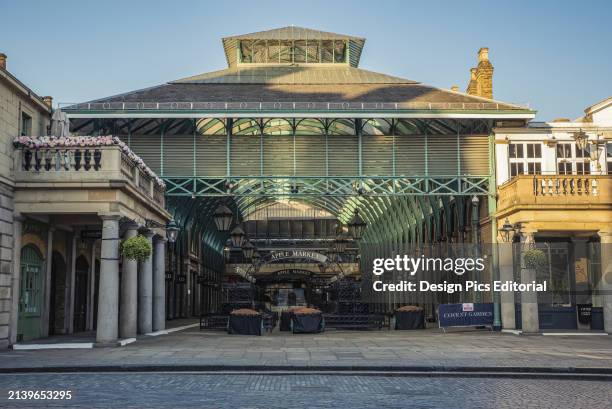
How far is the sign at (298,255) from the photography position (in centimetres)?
6197

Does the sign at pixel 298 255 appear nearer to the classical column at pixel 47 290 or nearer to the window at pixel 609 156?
the window at pixel 609 156

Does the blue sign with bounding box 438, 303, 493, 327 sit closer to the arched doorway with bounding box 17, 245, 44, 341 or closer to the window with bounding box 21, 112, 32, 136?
the arched doorway with bounding box 17, 245, 44, 341

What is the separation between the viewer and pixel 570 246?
34250 millimetres

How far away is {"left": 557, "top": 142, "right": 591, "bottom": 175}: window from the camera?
3291 cm

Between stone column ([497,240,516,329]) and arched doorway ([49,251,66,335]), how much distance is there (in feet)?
55.1

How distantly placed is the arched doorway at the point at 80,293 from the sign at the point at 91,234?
1.47 meters

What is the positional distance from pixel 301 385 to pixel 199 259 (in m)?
46.5

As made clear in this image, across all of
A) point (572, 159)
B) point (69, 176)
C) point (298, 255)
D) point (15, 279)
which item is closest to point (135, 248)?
point (69, 176)

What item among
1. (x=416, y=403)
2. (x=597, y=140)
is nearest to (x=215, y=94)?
(x=597, y=140)

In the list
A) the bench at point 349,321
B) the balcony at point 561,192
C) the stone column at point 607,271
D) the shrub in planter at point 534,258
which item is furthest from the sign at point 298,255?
the shrub in planter at point 534,258

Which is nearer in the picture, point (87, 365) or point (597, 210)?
point (87, 365)

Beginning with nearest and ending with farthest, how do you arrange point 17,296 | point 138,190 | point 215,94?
point 17,296
point 138,190
point 215,94

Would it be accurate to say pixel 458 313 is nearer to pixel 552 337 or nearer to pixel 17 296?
pixel 552 337

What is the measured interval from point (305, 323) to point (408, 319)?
5849 millimetres
